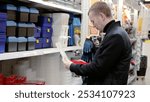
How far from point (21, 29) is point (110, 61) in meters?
0.73

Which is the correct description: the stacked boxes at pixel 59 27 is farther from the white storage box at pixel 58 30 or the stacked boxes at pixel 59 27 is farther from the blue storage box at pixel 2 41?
the blue storage box at pixel 2 41

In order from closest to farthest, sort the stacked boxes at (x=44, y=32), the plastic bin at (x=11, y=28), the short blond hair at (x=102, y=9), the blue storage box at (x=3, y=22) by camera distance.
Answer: the blue storage box at (x=3, y=22)
the plastic bin at (x=11, y=28)
the short blond hair at (x=102, y=9)
the stacked boxes at (x=44, y=32)

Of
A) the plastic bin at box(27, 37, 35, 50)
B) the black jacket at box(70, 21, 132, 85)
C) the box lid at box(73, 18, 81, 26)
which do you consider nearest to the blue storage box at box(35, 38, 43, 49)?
the plastic bin at box(27, 37, 35, 50)

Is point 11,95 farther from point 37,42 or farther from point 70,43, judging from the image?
point 70,43

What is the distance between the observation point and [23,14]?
2.04 m

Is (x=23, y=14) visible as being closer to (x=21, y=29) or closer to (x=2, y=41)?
(x=21, y=29)

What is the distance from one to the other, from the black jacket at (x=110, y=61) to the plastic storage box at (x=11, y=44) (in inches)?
22.1

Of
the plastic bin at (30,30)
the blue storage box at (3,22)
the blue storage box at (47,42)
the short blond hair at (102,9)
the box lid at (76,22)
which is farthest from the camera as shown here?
the box lid at (76,22)

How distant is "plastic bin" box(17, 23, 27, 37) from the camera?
2008mm

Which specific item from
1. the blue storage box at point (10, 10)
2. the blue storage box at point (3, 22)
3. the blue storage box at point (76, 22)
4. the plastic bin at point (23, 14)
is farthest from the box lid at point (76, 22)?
the blue storage box at point (3, 22)

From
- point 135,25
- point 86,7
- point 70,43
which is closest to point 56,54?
point 70,43

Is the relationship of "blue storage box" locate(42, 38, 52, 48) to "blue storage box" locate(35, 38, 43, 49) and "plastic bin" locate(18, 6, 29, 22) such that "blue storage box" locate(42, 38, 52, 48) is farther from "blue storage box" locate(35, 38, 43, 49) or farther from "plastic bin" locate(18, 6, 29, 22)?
"plastic bin" locate(18, 6, 29, 22)

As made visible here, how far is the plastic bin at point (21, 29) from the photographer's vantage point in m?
2.01

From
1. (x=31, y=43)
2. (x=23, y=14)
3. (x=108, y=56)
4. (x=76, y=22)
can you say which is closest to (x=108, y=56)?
(x=108, y=56)
